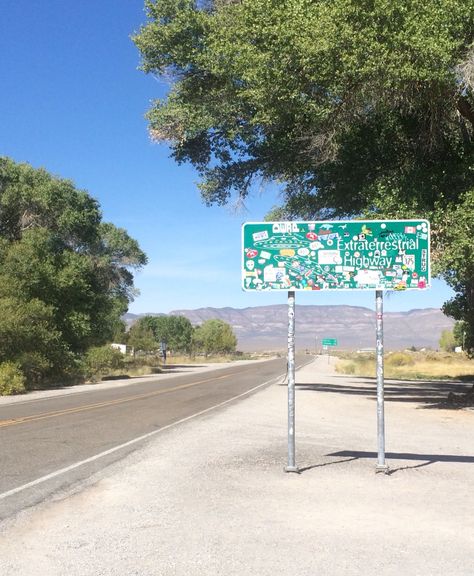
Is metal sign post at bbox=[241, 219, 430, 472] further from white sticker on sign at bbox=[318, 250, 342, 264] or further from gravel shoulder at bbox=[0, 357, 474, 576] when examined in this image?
gravel shoulder at bbox=[0, 357, 474, 576]

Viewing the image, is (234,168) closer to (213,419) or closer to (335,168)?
(335,168)

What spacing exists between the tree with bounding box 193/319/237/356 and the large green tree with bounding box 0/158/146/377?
87231 millimetres

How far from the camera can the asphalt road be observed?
8594 millimetres

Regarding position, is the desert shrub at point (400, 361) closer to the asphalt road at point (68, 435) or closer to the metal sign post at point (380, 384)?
the asphalt road at point (68, 435)

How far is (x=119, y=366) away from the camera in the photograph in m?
52.1

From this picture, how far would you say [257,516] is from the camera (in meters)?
6.71

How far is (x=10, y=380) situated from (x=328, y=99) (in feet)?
65.0

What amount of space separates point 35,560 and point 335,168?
16.8 meters

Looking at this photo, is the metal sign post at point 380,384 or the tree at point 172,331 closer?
the metal sign post at point 380,384

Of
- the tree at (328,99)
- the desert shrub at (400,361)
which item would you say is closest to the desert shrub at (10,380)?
the tree at (328,99)

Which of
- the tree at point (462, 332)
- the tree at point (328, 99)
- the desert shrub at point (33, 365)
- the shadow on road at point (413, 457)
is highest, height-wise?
the tree at point (328, 99)

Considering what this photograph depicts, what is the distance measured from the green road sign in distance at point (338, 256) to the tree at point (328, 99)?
6.63 m

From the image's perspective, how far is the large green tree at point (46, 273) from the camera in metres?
33.3

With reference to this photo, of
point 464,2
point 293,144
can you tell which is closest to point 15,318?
point 293,144
